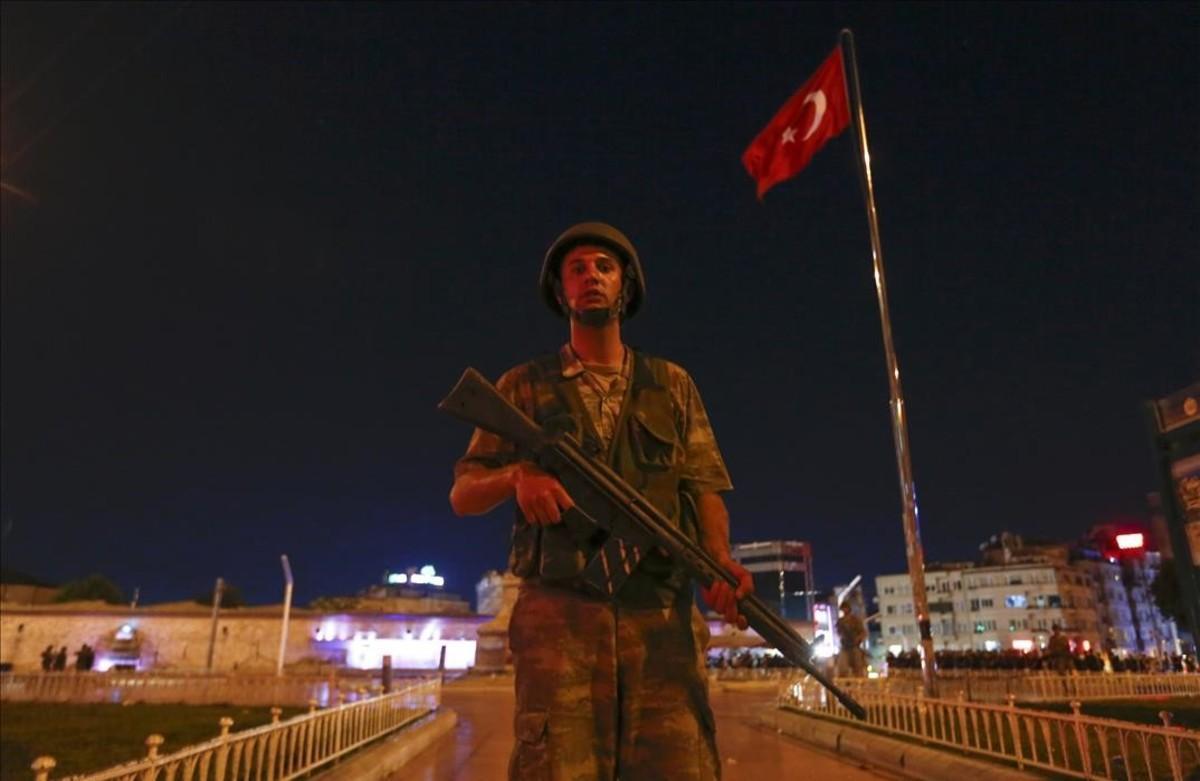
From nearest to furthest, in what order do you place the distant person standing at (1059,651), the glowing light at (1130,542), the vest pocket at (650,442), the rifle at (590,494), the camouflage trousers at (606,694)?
1. the camouflage trousers at (606,694)
2. the rifle at (590,494)
3. the vest pocket at (650,442)
4. the distant person standing at (1059,651)
5. the glowing light at (1130,542)

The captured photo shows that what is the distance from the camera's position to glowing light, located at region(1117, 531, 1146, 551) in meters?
20.6

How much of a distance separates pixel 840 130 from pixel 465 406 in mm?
14853

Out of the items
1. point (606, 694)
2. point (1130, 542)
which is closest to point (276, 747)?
point (606, 694)

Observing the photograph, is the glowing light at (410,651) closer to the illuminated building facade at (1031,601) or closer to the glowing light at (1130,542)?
the illuminated building facade at (1031,601)

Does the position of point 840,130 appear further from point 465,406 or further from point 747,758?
point 465,406

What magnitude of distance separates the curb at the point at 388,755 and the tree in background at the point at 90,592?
6760cm

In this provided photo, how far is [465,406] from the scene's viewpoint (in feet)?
9.07

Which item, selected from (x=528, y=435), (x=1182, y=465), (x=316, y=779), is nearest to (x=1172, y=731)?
(x=1182, y=465)

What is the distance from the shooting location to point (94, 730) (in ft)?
40.0

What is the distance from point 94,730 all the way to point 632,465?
13.4 m

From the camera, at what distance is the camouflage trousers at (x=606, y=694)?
2484 millimetres

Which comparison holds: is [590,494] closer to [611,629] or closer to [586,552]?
[586,552]

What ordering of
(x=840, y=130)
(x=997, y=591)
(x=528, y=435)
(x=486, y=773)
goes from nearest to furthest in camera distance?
(x=528, y=435)
(x=486, y=773)
(x=840, y=130)
(x=997, y=591)

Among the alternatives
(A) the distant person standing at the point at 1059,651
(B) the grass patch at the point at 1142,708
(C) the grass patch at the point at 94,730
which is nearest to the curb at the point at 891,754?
(B) the grass patch at the point at 1142,708
